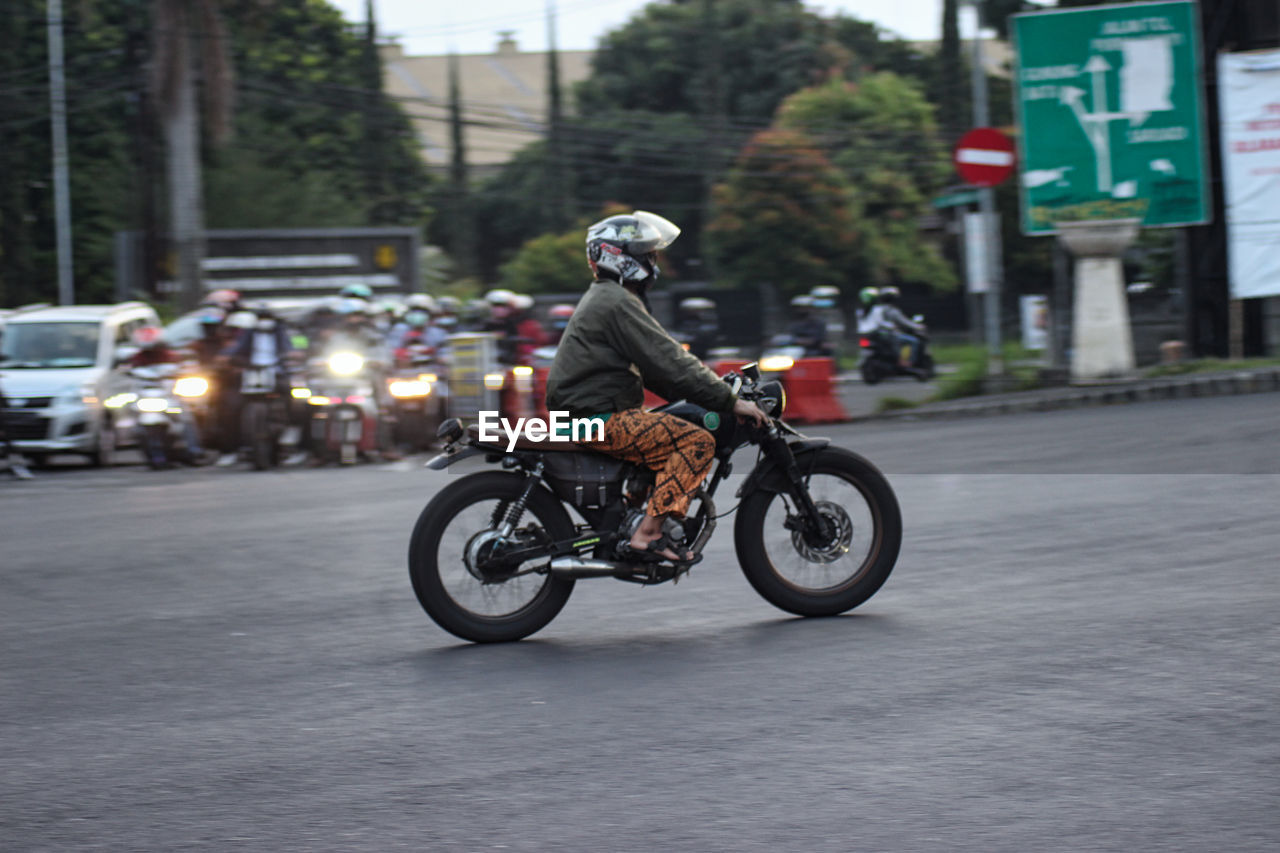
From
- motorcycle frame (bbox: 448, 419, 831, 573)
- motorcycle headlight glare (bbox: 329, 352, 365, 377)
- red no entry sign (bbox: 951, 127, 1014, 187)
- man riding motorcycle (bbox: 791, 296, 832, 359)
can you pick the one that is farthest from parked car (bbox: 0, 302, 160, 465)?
motorcycle frame (bbox: 448, 419, 831, 573)

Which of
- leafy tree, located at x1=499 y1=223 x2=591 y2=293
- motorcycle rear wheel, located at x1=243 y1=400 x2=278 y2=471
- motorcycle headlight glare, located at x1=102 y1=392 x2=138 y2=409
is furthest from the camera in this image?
leafy tree, located at x1=499 y1=223 x2=591 y2=293

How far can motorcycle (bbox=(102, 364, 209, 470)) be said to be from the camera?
1761 cm

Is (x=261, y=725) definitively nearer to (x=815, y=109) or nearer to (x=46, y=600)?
(x=46, y=600)

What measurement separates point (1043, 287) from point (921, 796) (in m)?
48.6

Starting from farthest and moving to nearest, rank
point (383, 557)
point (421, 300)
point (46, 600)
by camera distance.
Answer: point (421, 300)
point (383, 557)
point (46, 600)

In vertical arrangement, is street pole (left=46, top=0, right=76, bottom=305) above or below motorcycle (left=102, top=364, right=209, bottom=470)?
above

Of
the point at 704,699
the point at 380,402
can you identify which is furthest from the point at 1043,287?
the point at 704,699

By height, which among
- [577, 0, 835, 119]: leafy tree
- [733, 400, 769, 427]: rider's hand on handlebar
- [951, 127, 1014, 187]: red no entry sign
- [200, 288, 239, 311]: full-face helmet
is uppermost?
[577, 0, 835, 119]: leafy tree

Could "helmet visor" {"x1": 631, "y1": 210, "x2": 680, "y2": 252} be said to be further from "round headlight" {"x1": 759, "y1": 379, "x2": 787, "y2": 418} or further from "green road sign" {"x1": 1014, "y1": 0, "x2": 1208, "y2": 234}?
"green road sign" {"x1": 1014, "y1": 0, "x2": 1208, "y2": 234}

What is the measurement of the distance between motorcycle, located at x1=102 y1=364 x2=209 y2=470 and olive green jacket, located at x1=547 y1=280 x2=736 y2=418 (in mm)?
11641

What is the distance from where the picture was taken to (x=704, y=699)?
575 cm

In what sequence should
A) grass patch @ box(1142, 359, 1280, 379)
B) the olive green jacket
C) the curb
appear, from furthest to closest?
grass patch @ box(1142, 359, 1280, 379), the curb, the olive green jacket

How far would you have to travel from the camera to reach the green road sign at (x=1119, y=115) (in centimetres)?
2053

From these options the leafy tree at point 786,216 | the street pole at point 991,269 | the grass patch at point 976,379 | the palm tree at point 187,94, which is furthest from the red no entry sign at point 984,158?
the leafy tree at point 786,216
